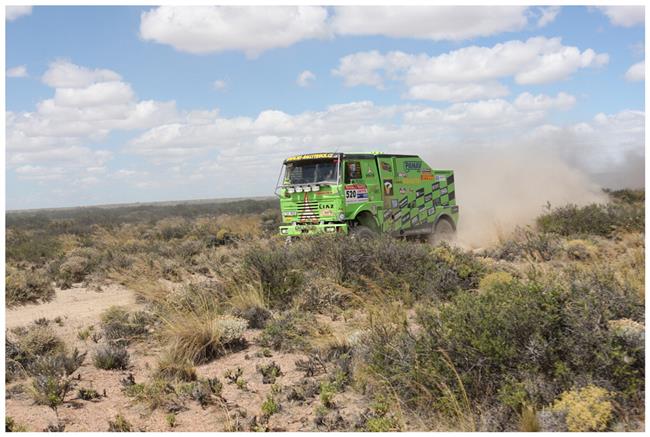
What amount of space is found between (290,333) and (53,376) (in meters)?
2.61

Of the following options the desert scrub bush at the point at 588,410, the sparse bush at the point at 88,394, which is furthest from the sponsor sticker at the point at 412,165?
the desert scrub bush at the point at 588,410

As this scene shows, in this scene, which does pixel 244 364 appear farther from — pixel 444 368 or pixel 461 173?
pixel 461 173

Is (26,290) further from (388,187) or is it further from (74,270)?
(388,187)

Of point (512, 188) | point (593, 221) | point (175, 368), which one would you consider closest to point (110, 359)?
point (175, 368)

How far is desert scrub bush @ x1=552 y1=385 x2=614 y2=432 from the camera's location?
145 inches

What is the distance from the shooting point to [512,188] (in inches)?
1035

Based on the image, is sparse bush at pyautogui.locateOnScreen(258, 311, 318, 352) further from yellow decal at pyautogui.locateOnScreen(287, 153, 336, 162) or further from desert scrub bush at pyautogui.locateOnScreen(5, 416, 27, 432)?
yellow decal at pyautogui.locateOnScreen(287, 153, 336, 162)

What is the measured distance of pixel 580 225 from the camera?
15.7 m

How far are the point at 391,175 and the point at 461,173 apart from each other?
13469 mm

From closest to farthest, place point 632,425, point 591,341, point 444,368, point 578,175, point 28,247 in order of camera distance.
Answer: point 632,425, point 591,341, point 444,368, point 28,247, point 578,175

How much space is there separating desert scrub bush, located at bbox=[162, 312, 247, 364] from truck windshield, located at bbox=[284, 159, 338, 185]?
720 cm

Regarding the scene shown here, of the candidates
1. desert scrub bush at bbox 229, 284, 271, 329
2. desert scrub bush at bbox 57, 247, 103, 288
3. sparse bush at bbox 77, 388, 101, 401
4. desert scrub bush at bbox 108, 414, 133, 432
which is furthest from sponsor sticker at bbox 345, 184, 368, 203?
desert scrub bush at bbox 108, 414, 133, 432

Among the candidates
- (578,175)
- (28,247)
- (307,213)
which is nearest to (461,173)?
(578,175)

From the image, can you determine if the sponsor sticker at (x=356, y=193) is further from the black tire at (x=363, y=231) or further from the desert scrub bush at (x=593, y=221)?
the desert scrub bush at (x=593, y=221)
